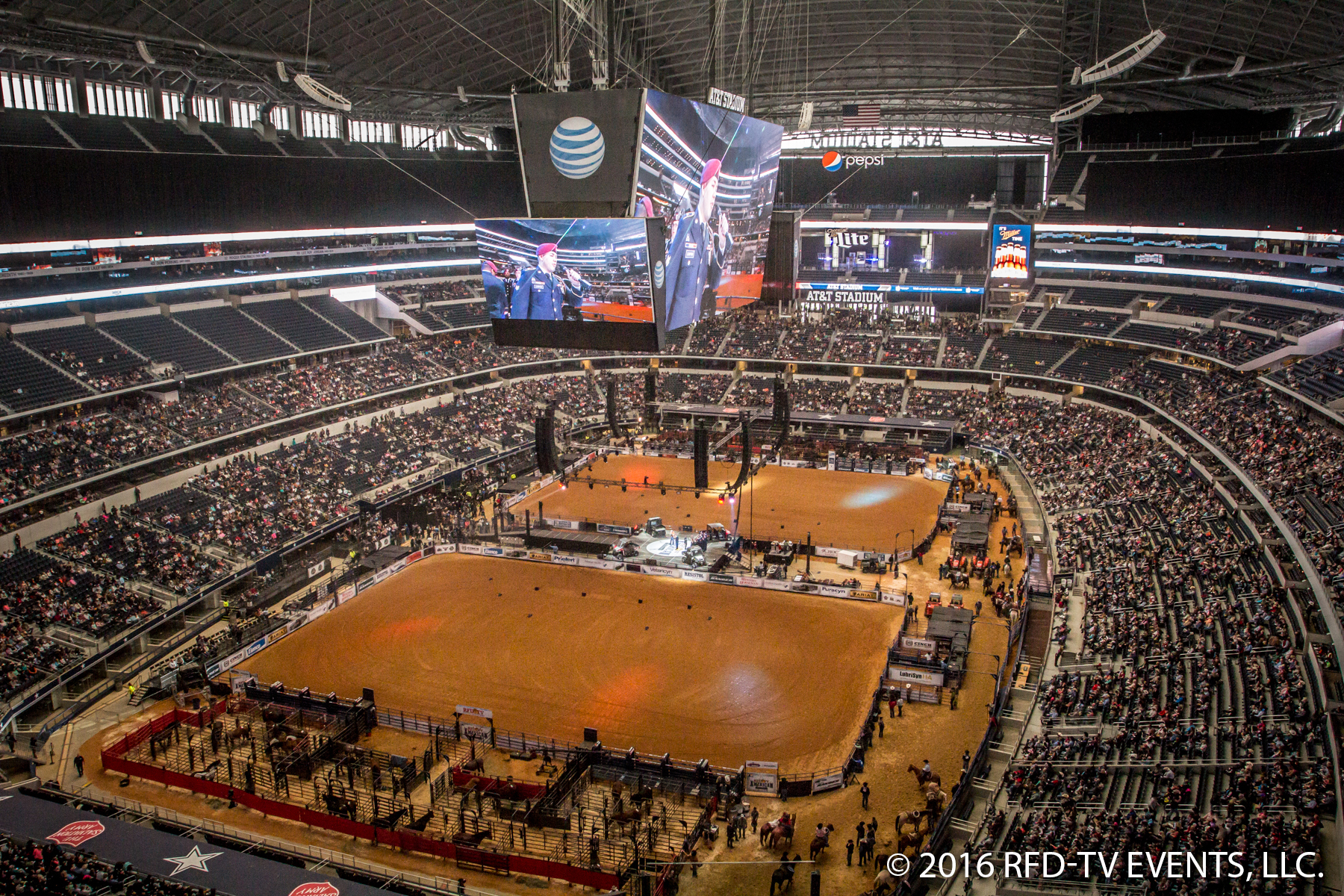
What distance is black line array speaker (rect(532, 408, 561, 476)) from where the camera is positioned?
129 ft

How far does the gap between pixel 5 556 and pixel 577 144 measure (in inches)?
1022

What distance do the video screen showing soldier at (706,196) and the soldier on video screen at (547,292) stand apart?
2849 mm

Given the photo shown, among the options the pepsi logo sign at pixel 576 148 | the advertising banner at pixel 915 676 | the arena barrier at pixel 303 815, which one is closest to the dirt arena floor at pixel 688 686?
the arena barrier at pixel 303 815

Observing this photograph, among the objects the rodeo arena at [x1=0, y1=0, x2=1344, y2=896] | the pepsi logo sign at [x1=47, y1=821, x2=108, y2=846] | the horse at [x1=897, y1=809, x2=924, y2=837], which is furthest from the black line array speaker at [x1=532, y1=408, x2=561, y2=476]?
the pepsi logo sign at [x1=47, y1=821, x2=108, y2=846]

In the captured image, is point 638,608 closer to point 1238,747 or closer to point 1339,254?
point 1238,747

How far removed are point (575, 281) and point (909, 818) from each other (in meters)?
17.0

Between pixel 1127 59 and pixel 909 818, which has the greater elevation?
pixel 1127 59

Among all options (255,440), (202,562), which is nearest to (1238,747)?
(202,562)

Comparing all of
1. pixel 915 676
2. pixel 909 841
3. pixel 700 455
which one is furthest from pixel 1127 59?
pixel 909 841

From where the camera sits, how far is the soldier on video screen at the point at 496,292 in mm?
29109

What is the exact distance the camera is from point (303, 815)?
23.8 m

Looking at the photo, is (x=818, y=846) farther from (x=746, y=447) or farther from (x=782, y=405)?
(x=782, y=405)

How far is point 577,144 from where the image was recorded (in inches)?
1024

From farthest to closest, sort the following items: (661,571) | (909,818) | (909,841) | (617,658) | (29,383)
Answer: (29,383) → (661,571) → (617,658) → (909,818) → (909,841)
